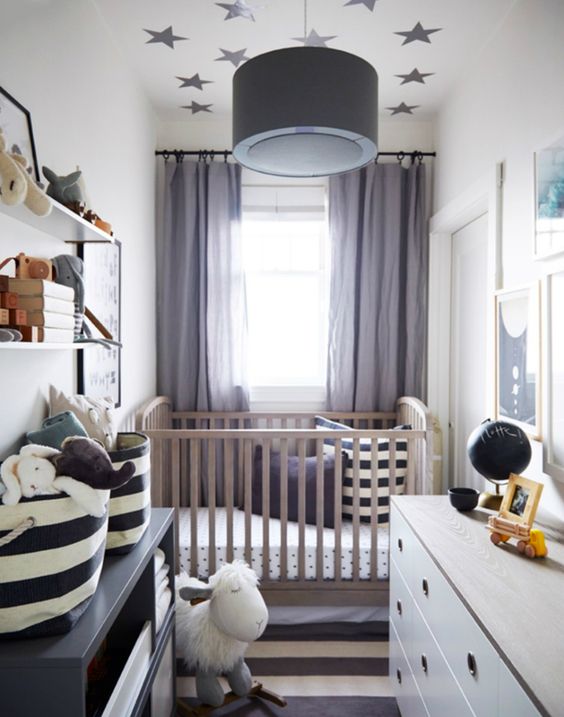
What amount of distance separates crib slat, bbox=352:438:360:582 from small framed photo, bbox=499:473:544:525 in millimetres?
924

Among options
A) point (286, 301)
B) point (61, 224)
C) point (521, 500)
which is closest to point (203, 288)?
point (286, 301)

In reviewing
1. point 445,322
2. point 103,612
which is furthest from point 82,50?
point 445,322

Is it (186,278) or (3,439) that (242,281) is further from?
(3,439)

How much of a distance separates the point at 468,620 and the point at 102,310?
5.77ft

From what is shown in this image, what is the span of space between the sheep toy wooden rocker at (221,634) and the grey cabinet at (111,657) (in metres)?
0.12

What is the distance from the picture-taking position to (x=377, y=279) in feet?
10.5

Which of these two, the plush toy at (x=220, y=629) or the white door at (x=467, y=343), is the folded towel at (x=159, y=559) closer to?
the plush toy at (x=220, y=629)

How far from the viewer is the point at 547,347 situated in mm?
1637

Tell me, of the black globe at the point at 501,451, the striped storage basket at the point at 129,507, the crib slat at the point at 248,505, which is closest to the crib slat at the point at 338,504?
the crib slat at the point at 248,505

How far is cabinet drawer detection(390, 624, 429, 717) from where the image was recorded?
152cm

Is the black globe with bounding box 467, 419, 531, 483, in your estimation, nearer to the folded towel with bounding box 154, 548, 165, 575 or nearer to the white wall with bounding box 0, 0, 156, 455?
the folded towel with bounding box 154, 548, 165, 575

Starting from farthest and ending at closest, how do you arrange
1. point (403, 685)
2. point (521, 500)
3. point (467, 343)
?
point (467, 343) < point (403, 685) < point (521, 500)

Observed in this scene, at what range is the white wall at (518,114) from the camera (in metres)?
1.72

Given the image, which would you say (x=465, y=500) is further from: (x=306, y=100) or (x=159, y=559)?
(x=306, y=100)
